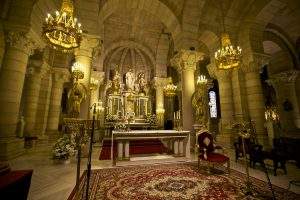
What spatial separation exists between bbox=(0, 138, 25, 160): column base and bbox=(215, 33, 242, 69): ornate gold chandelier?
369 inches

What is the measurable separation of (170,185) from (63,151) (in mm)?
4256

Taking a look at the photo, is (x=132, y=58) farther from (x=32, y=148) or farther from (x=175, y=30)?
(x=32, y=148)

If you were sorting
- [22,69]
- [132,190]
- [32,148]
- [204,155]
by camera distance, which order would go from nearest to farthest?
[132,190]
[204,155]
[22,69]
[32,148]

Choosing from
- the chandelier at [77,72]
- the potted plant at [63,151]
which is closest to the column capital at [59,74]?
the chandelier at [77,72]

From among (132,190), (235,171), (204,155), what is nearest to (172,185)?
(132,190)

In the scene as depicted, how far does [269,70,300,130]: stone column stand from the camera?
12383mm

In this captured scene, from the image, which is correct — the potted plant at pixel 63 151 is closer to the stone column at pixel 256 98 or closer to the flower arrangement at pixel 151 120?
the stone column at pixel 256 98

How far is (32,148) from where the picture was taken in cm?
839

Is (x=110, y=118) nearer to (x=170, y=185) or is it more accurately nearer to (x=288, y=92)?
(x=170, y=185)

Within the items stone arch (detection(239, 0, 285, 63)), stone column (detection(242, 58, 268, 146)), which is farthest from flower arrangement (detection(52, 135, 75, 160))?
stone arch (detection(239, 0, 285, 63))

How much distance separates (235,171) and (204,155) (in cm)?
116

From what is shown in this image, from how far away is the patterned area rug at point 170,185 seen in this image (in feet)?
10.6

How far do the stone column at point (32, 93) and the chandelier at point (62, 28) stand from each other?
511 centimetres

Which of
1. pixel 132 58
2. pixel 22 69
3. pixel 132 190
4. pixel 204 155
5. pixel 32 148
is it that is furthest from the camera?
pixel 132 58
